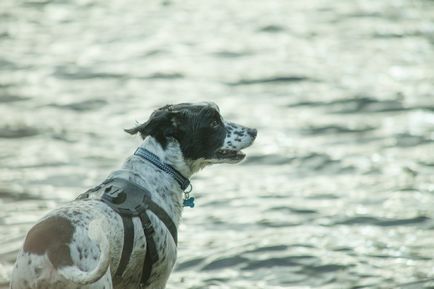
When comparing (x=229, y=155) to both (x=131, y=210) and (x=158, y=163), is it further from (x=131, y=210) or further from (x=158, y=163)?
(x=131, y=210)

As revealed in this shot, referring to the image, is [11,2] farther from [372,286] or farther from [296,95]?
[372,286]

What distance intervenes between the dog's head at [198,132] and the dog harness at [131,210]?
1.63 feet

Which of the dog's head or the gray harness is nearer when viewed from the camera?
the gray harness

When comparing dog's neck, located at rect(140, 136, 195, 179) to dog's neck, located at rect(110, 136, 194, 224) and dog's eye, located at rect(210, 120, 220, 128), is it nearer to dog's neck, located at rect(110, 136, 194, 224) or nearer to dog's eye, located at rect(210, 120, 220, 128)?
dog's neck, located at rect(110, 136, 194, 224)

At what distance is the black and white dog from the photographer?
677cm

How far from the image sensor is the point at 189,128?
819 centimetres

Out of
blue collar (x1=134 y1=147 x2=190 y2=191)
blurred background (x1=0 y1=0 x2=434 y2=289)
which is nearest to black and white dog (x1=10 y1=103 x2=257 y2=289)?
blue collar (x1=134 y1=147 x2=190 y2=191)

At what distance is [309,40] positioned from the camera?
59.0ft

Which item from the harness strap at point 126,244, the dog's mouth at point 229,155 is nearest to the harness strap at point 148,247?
the harness strap at point 126,244

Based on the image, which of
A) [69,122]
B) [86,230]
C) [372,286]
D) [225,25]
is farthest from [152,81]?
[86,230]

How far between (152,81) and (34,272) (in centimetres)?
960

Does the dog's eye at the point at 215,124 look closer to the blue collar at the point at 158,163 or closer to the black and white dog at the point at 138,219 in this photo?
the black and white dog at the point at 138,219

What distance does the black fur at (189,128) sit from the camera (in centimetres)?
810

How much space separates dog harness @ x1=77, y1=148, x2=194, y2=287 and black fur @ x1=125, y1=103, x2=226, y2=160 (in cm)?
49
